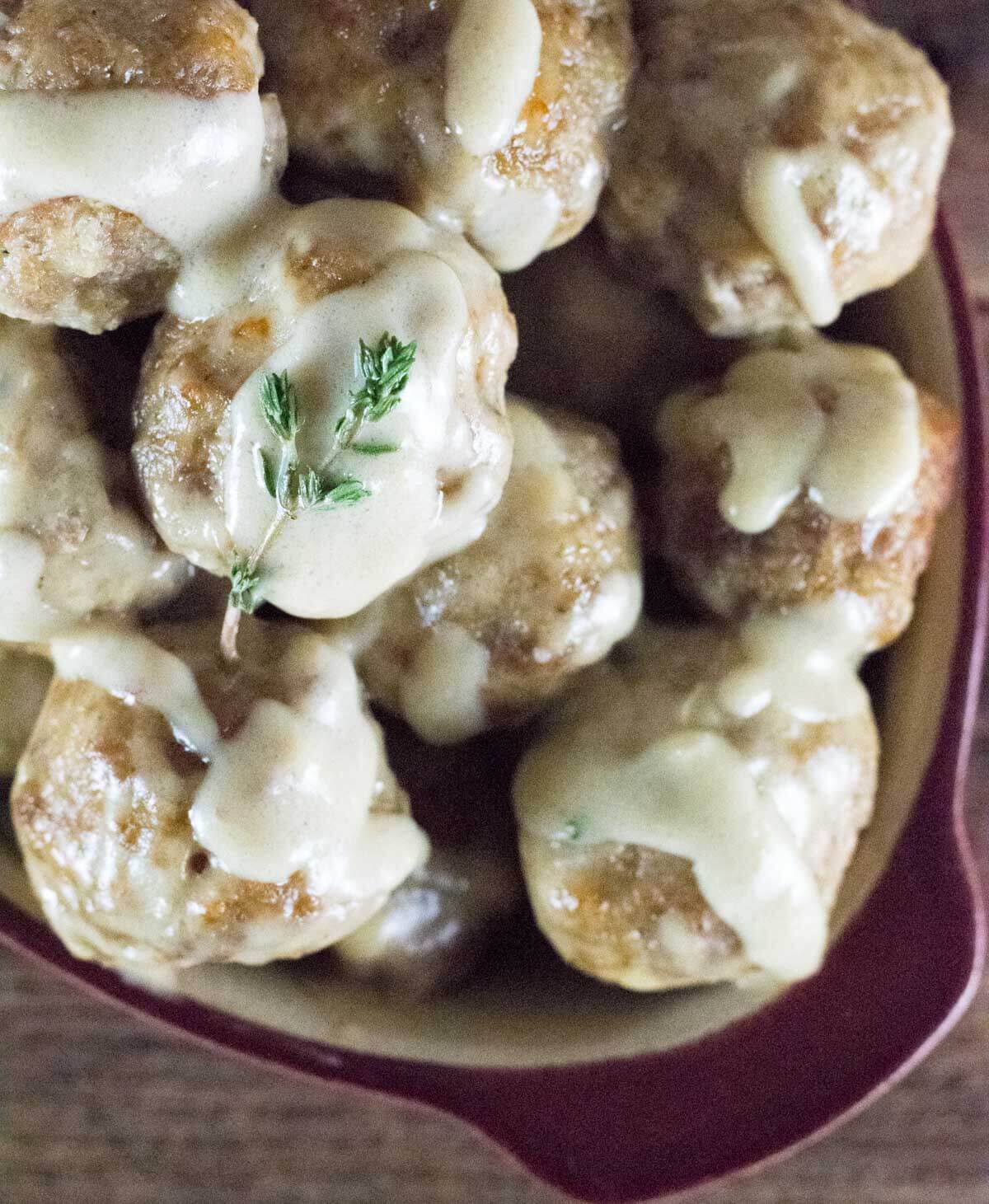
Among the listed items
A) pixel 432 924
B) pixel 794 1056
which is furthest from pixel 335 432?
pixel 794 1056

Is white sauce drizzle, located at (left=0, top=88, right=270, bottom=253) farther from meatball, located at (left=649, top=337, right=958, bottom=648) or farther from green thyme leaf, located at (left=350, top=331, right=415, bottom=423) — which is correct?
meatball, located at (left=649, top=337, right=958, bottom=648)

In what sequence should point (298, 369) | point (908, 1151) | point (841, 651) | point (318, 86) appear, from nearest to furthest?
point (298, 369), point (318, 86), point (841, 651), point (908, 1151)

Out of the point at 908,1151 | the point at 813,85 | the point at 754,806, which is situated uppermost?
the point at 813,85

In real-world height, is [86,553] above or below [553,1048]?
above

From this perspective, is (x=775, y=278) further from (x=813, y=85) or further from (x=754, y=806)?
(x=754, y=806)

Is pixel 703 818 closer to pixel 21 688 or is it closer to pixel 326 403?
pixel 326 403

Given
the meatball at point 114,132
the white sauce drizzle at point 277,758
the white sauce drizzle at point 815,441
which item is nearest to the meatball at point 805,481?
the white sauce drizzle at point 815,441

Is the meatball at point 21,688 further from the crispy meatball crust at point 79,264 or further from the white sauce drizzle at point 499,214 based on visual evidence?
the white sauce drizzle at point 499,214

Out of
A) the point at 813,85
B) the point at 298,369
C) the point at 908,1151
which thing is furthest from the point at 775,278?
the point at 908,1151
